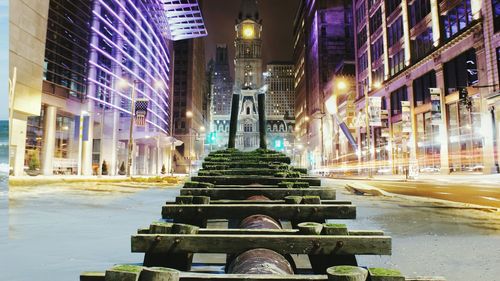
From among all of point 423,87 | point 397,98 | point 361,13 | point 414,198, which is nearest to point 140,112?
point 414,198

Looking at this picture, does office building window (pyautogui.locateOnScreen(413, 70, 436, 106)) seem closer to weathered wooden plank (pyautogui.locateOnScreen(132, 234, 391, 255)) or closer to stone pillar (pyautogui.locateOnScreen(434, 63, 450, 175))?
stone pillar (pyautogui.locateOnScreen(434, 63, 450, 175))

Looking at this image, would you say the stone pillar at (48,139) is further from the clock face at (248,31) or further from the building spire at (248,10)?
the building spire at (248,10)

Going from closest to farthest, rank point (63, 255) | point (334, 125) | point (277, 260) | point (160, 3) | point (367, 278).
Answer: point (367, 278) < point (277, 260) < point (63, 255) < point (160, 3) < point (334, 125)

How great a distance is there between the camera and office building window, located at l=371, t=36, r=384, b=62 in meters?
53.0

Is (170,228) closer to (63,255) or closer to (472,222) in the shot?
(63,255)

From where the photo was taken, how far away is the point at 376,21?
55.0 metres

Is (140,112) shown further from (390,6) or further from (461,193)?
(390,6)

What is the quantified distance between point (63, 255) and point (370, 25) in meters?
61.0

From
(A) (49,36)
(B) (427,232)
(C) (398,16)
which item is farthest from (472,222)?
(C) (398,16)

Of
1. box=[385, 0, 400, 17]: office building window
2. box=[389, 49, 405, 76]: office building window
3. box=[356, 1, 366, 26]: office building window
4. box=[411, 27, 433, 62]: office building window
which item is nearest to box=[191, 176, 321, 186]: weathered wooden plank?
box=[411, 27, 433, 62]: office building window

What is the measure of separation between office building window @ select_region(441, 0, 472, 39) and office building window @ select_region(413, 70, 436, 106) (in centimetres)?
470

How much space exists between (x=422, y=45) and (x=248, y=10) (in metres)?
133

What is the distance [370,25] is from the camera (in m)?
57.5

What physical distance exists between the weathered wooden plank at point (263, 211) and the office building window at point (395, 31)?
48.4 meters
